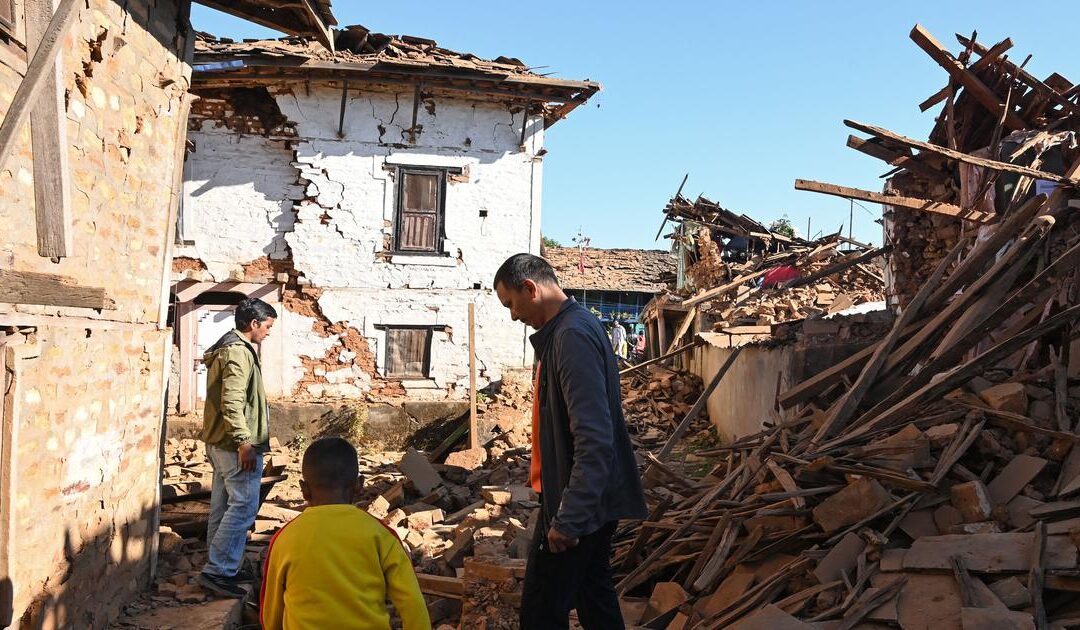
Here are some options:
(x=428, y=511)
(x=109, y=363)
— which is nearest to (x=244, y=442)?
(x=109, y=363)

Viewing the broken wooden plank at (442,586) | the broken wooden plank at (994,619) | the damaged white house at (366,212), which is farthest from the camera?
the damaged white house at (366,212)

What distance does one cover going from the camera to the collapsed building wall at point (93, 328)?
12.3ft

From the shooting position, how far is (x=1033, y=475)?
404 centimetres

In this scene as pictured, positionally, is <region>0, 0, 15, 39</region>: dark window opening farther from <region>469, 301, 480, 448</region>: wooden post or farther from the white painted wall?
the white painted wall

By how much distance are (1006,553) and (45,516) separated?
4.73 meters

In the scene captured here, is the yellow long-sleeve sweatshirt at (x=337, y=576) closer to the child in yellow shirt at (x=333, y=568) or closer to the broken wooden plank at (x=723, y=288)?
the child in yellow shirt at (x=333, y=568)

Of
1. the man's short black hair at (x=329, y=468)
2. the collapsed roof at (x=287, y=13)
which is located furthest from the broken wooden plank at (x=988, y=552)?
the collapsed roof at (x=287, y=13)

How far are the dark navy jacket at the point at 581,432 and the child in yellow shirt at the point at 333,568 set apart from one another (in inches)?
25.1

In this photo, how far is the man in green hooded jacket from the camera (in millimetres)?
5398

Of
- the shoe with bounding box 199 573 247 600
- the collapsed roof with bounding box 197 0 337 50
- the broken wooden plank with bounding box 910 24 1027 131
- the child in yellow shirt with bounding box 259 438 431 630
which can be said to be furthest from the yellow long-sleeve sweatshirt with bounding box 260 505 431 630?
the broken wooden plank with bounding box 910 24 1027 131

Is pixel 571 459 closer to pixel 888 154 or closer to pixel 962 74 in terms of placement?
pixel 888 154

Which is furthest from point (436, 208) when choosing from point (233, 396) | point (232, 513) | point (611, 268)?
point (611, 268)

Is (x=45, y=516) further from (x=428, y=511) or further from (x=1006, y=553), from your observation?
(x=1006, y=553)

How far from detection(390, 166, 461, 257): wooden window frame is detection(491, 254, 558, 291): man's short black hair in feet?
36.9
